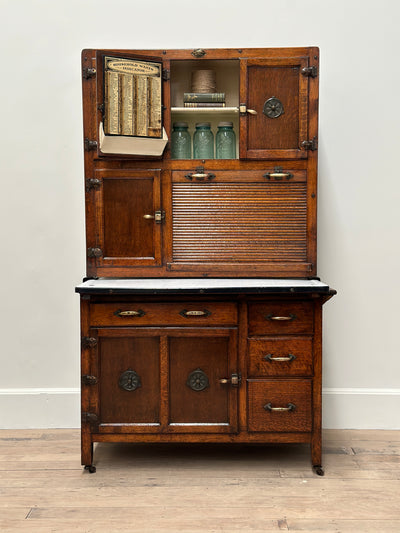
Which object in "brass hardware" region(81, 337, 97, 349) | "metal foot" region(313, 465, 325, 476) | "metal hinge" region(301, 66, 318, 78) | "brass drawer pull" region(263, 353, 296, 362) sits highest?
"metal hinge" region(301, 66, 318, 78)

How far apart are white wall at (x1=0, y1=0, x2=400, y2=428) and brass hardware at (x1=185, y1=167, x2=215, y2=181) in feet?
2.47

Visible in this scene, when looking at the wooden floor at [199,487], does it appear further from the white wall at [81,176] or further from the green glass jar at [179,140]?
the green glass jar at [179,140]

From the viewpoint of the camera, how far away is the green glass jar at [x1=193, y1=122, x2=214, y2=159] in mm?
2855

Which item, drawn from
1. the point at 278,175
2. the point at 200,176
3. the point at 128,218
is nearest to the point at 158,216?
the point at 128,218

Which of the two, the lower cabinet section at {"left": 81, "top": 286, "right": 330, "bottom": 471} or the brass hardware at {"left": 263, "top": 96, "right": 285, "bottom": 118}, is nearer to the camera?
the lower cabinet section at {"left": 81, "top": 286, "right": 330, "bottom": 471}

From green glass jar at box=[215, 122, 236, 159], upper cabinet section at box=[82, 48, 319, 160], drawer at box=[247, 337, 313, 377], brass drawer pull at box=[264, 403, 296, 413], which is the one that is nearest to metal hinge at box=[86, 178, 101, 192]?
upper cabinet section at box=[82, 48, 319, 160]

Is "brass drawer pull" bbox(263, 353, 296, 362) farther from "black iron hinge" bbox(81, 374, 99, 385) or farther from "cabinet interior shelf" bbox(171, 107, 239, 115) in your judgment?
"cabinet interior shelf" bbox(171, 107, 239, 115)

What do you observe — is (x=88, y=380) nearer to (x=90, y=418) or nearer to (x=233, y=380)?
(x=90, y=418)

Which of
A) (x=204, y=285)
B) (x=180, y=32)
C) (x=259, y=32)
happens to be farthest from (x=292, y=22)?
(x=204, y=285)

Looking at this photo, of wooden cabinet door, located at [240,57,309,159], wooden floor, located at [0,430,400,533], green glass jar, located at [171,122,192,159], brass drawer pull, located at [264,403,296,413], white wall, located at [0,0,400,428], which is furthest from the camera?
white wall, located at [0,0,400,428]

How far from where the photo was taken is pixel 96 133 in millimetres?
2746

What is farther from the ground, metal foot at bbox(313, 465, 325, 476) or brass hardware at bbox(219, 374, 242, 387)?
brass hardware at bbox(219, 374, 242, 387)

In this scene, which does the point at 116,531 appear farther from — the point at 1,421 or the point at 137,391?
the point at 1,421

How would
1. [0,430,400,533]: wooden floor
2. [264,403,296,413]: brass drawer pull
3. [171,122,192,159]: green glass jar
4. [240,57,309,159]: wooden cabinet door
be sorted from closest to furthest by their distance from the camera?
[0,430,400,533]: wooden floor < [264,403,296,413]: brass drawer pull < [240,57,309,159]: wooden cabinet door < [171,122,192,159]: green glass jar
